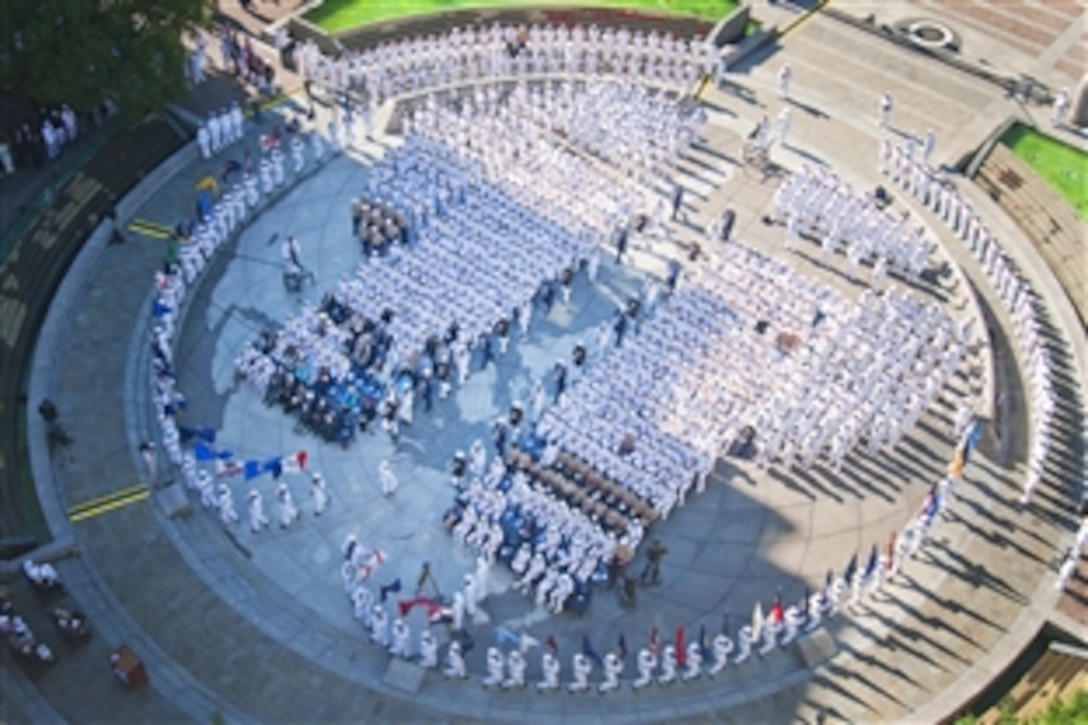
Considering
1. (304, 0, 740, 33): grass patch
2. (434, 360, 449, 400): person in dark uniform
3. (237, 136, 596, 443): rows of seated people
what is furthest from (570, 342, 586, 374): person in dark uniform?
(304, 0, 740, 33): grass patch

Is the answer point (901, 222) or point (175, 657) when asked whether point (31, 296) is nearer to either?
point (175, 657)

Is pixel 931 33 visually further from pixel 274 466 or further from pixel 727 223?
pixel 274 466

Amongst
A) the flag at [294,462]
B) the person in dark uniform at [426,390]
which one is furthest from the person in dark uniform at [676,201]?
the flag at [294,462]

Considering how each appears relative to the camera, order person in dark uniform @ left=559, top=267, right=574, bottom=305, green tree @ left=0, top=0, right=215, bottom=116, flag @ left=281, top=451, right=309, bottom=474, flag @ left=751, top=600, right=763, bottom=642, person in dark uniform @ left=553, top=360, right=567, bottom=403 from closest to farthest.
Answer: flag @ left=751, top=600, right=763, bottom=642 → flag @ left=281, top=451, right=309, bottom=474 → person in dark uniform @ left=553, top=360, right=567, bottom=403 → green tree @ left=0, top=0, right=215, bottom=116 → person in dark uniform @ left=559, top=267, right=574, bottom=305

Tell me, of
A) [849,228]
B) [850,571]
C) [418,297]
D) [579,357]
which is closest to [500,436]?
[579,357]

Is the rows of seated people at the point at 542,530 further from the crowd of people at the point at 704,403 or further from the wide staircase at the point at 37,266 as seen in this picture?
the wide staircase at the point at 37,266

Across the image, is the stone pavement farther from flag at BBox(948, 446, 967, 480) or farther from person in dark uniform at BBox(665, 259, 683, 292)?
person in dark uniform at BBox(665, 259, 683, 292)

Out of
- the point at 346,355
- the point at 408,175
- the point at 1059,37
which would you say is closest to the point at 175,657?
the point at 346,355

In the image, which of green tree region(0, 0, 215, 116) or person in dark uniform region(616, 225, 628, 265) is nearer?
green tree region(0, 0, 215, 116)
